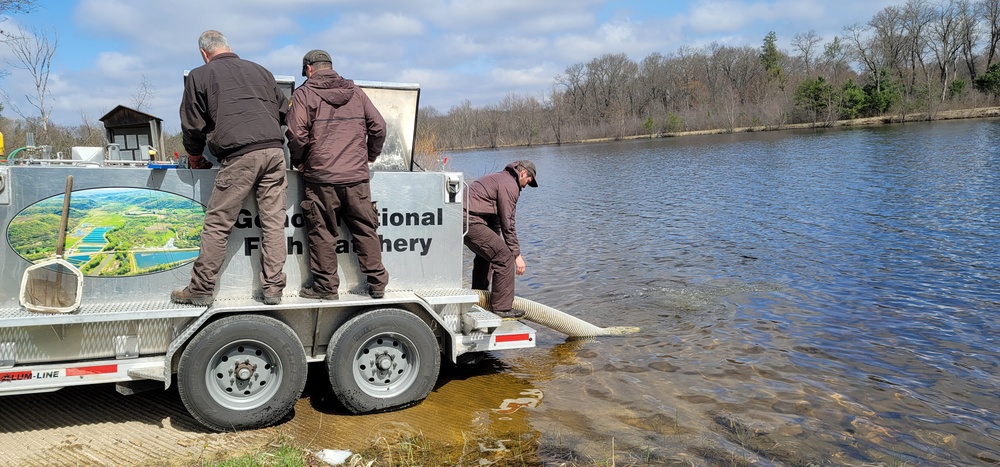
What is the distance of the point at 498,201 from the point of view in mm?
6961

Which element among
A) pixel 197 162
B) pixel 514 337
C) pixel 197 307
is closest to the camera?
pixel 197 307

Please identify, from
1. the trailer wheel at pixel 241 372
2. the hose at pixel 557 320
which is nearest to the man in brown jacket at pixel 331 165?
the trailer wheel at pixel 241 372

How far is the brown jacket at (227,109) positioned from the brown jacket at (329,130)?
8.8 inches

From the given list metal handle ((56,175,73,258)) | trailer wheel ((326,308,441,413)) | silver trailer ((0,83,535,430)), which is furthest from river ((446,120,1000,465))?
metal handle ((56,175,73,258))

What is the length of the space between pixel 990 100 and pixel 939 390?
69.2 metres

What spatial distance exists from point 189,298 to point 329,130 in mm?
1603

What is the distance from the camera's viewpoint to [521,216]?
2156 cm

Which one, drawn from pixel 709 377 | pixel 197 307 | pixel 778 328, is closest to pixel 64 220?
pixel 197 307

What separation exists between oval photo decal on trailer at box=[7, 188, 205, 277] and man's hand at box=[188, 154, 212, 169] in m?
0.28

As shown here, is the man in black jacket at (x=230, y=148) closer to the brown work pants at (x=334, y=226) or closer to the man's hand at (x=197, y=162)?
the man's hand at (x=197, y=162)

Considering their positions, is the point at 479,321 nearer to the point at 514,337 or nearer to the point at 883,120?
the point at 514,337

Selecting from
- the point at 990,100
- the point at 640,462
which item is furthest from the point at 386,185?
the point at 990,100

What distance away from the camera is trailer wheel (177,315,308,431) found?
4980mm

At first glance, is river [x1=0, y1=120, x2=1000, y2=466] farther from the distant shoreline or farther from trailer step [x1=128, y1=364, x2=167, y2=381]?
the distant shoreline
